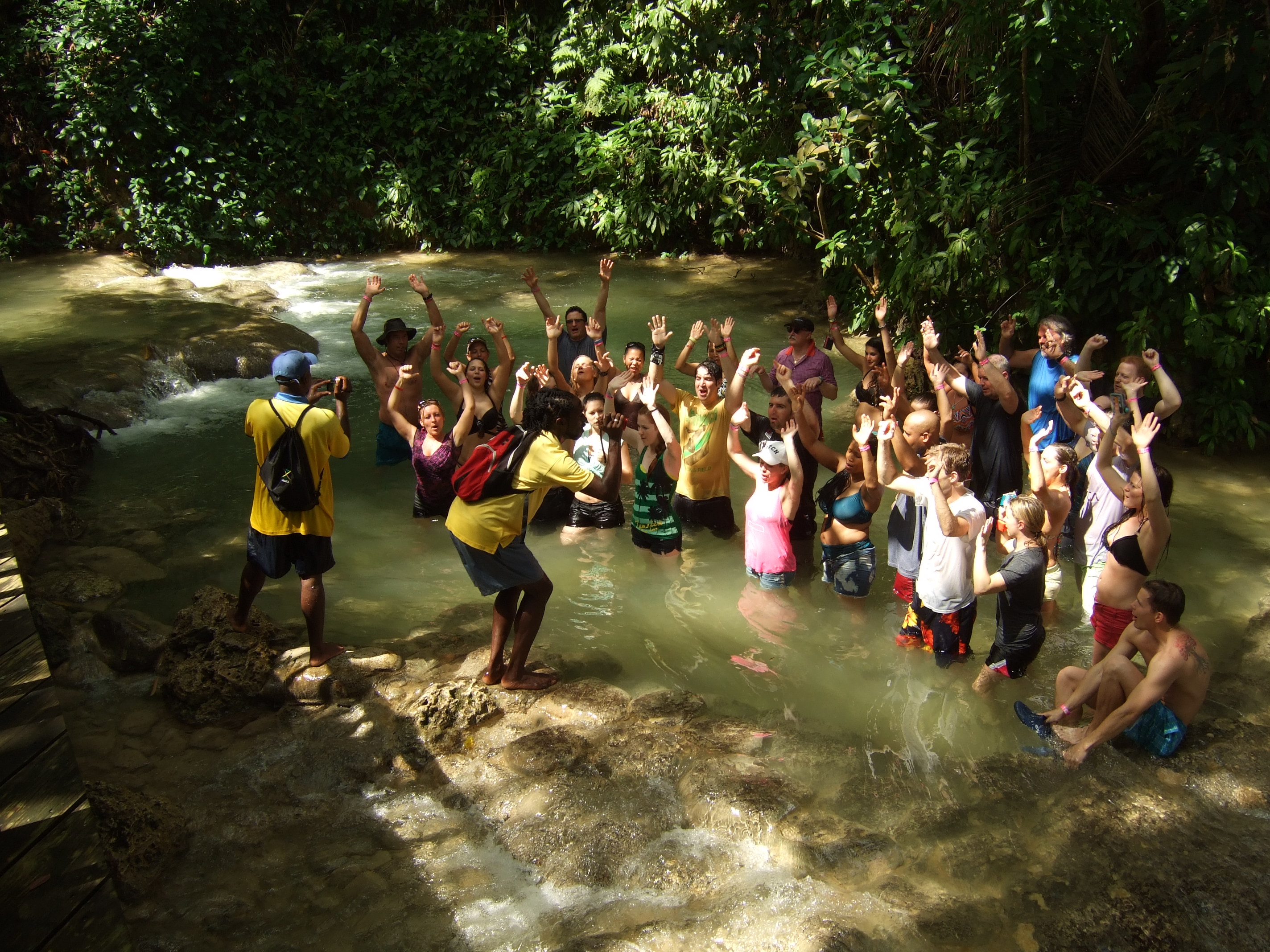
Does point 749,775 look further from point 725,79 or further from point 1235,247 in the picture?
point 725,79

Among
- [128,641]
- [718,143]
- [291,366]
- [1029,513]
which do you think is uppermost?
[718,143]

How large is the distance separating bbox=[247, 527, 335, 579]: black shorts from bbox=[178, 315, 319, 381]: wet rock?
6173 mm

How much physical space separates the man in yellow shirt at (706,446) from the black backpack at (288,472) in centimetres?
243

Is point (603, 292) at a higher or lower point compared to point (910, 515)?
higher

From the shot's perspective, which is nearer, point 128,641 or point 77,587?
point 128,641

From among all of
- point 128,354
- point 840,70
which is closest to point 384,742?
point 840,70

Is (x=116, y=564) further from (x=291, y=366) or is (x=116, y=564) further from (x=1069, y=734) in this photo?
(x=1069, y=734)

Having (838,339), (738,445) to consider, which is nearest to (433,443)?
(738,445)

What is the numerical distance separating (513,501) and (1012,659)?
2725mm

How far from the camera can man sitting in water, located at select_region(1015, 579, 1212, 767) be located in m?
4.41

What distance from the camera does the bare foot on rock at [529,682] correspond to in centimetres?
518

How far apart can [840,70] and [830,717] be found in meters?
6.03

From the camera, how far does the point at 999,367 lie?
638cm

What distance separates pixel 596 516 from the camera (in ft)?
23.3
